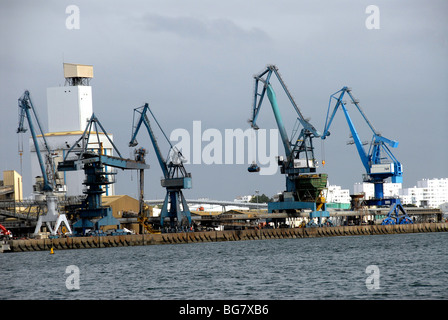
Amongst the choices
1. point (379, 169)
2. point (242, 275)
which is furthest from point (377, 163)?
point (242, 275)

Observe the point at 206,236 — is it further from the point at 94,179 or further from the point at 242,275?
the point at 242,275

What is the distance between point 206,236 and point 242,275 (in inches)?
1973

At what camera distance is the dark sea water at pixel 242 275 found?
41.9 meters

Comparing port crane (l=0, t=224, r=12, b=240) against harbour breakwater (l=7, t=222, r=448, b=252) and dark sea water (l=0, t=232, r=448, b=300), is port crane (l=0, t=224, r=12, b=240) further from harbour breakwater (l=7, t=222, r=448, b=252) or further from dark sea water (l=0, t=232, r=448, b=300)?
dark sea water (l=0, t=232, r=448, b=300)

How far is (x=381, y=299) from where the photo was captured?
38250mm

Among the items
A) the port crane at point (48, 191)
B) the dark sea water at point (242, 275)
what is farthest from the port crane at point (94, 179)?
the dark sea water at point (242, 275)

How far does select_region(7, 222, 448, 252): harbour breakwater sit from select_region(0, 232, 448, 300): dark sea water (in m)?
17.6

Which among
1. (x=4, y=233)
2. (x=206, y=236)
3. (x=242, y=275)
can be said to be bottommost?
(x=206, y=236)

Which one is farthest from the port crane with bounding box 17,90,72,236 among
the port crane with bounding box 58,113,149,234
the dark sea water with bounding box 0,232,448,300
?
the dark sea water with bounding box 0,232,448,300

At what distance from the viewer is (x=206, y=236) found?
100500mm
